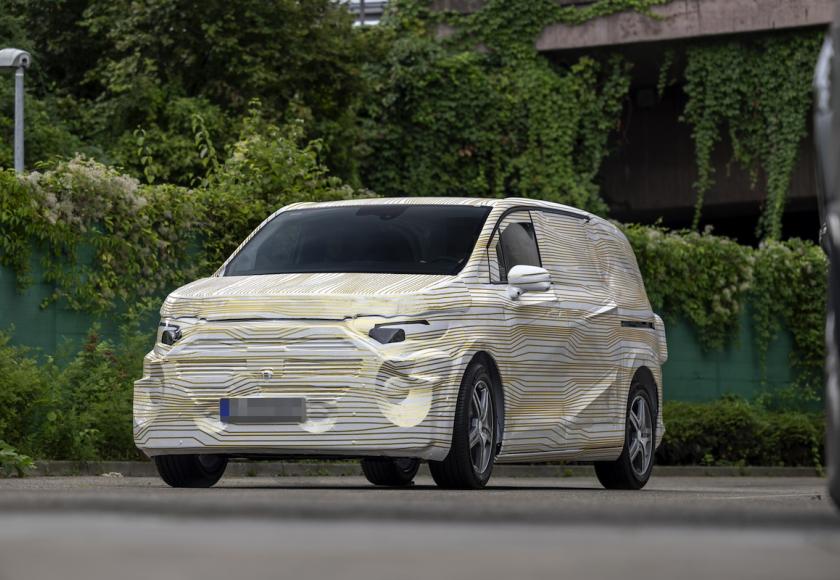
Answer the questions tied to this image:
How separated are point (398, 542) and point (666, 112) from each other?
3011cm

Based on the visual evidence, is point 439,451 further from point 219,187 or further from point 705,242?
point 705,242

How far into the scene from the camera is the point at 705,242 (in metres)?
23.2

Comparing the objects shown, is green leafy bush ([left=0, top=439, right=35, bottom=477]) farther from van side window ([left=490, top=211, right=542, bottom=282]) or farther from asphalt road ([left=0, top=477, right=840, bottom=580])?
asphalt road ([left=0, top=477, right=840, bottom=580])

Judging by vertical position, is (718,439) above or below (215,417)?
below

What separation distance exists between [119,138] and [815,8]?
11.7 m

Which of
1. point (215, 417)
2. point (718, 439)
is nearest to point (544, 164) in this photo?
point (718, 439)

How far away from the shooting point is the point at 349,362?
10.8 m

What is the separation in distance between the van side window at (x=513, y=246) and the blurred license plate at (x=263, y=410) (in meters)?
Answer: 1.78

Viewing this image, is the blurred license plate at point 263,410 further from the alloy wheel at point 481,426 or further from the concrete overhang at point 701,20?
the concrete overhang at point 701,20

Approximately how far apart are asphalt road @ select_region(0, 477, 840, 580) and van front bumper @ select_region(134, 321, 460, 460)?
4.95 m

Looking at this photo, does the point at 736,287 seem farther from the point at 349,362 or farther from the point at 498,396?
the point at 349,362

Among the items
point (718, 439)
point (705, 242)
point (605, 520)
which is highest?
point (605, 520)

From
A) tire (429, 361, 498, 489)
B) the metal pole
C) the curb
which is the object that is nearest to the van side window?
tire (429, 361, 498, 489)

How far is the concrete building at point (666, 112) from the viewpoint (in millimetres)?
30250
